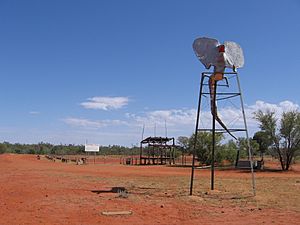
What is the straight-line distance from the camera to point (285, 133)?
37.4m

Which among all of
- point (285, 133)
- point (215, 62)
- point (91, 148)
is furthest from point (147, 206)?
point (91, 148)

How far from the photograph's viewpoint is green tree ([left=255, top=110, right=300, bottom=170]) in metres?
37.0

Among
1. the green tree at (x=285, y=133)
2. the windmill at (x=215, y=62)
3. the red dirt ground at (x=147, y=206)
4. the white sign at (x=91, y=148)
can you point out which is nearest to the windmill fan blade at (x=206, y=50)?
the windmill at (x=215, y=62)

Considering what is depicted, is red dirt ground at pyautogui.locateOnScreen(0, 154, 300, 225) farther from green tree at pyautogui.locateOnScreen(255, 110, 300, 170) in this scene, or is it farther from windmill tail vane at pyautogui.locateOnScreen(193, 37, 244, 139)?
green tree at pyautogui.locateOnScreen(255, 110, 300, 170)

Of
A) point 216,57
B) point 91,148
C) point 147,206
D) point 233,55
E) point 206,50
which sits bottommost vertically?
point 147,206

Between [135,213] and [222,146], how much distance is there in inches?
1367

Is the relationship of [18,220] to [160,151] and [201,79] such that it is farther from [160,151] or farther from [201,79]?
[160,151]

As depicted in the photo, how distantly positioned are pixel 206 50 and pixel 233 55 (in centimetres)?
112

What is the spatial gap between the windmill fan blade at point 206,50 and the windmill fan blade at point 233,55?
43 centimetres

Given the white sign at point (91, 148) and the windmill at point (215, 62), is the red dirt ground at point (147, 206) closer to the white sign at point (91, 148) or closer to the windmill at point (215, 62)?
the windmill at point (215, 62)

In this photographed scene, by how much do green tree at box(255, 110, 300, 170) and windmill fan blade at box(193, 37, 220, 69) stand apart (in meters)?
23.4

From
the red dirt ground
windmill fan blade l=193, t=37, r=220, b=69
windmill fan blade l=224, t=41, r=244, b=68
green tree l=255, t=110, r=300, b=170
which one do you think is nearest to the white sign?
green tree l=255, t=110, r=300, b=170

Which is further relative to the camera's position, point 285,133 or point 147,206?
point 285,133

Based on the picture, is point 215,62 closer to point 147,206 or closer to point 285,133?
point 147,206
